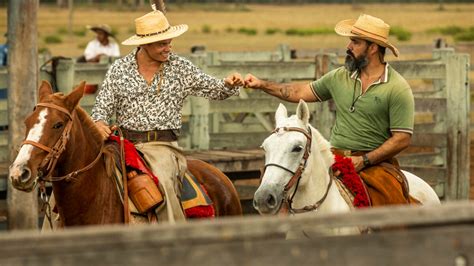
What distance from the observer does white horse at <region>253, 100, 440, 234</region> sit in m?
6.67

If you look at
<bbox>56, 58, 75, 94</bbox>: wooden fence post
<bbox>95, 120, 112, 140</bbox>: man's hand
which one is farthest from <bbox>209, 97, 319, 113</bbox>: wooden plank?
<bbox>95, 120, 112, 140</bbox>: man's hand

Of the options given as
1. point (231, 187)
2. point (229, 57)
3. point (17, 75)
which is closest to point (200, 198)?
point (231, 187)

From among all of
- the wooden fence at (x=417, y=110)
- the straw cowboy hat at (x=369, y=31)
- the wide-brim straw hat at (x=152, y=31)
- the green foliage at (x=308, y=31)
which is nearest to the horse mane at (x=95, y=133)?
the wide-brim straw hat at (x=152, y=31)

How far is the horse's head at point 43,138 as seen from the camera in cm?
658

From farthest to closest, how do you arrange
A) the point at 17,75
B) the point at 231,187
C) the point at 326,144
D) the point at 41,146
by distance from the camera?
the point at 17,75
the point at 231,187
the point at 326,144
the point at 41,146

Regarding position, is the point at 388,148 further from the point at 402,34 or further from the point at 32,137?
the point at 402,34

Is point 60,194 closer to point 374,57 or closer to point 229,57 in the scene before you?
point 374,57

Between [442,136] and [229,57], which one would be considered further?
[229,57]

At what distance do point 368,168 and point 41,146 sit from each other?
81.6 inches

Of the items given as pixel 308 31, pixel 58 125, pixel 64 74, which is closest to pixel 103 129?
pixel 58 125

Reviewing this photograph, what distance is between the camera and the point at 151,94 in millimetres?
7750

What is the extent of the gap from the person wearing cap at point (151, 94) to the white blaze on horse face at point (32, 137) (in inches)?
32.5

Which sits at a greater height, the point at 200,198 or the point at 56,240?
the point at 56,240

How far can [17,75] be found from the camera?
10.5 metres
